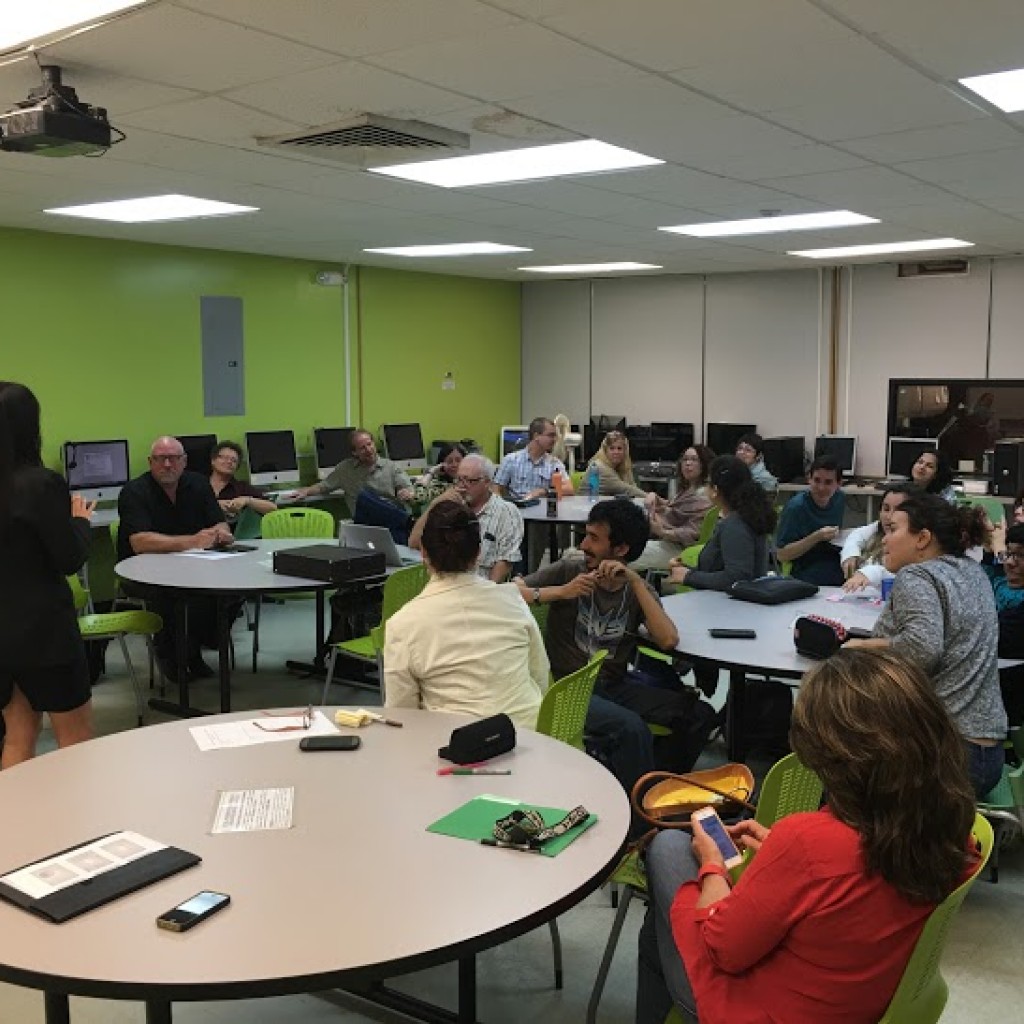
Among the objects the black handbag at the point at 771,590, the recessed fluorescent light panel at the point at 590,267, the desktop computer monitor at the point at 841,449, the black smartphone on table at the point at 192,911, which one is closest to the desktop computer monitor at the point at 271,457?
the recessed fluorescent light panel at the point at 590,267

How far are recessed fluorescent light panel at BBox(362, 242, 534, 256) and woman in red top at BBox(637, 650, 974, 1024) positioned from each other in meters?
6.95

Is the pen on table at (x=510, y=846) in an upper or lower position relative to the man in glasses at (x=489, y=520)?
lower

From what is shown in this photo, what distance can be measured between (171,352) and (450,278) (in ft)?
11.5

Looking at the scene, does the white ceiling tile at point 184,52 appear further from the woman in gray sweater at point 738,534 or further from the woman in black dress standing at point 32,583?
Result: the woman in gray sweater at point 738,534

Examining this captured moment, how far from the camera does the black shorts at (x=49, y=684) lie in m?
3.46

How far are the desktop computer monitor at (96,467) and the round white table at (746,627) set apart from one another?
474 centimetres

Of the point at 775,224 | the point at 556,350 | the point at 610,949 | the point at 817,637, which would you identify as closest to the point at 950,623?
the point at 817,637

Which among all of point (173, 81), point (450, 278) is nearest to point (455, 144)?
point (173, 81)

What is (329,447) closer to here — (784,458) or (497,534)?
(497,534)

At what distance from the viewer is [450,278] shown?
1105cm

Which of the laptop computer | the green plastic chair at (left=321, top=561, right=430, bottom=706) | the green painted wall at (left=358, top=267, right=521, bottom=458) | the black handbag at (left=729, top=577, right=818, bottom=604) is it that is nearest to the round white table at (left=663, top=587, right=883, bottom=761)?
the black handbag at (left=729, top=577, right=818, bottom=604)

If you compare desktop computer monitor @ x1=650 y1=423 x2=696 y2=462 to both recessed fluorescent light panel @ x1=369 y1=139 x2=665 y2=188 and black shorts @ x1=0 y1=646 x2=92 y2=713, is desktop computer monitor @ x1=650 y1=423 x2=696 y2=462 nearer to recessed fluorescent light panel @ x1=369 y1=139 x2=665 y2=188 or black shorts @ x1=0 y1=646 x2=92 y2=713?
recessed fluorescent light panel @ x1=369 y1=139 x2=665 y2=188

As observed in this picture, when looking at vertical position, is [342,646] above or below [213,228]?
below

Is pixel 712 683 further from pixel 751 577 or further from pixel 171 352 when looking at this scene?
pixel 171 352
